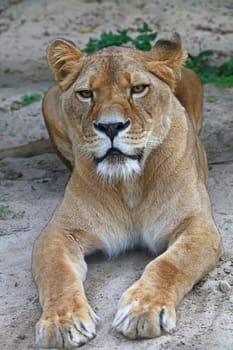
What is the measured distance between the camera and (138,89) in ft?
12.6

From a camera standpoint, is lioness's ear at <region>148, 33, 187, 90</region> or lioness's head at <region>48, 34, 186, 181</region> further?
lioness's ear at <region>148, 33, 187, 90</region>

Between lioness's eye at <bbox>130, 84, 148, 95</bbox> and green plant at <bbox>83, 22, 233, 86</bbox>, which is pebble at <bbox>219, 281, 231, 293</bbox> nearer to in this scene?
lioness's eye at <bbox>130, 84, 148, 95</bbox>

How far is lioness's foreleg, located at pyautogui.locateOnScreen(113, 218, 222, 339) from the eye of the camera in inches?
132

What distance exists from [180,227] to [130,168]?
364 mm

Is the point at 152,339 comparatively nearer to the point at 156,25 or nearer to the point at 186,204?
the point at 186,204

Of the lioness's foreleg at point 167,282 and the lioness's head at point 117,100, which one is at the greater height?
the lioness's head at point 117,100

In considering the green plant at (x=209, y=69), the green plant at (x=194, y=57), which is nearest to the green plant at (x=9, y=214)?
the green plant at (x=194, y=57)

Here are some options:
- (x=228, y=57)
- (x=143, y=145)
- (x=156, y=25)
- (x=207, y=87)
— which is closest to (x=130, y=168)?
(x=143, y=145)

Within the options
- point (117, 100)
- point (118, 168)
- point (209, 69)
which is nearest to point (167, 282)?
point (118, 168)

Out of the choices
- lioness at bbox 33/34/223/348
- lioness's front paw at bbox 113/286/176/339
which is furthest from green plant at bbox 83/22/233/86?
lioness's front paw at bbox 113/286/176/339

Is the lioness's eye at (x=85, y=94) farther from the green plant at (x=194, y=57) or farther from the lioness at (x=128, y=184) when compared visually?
the green plant at (x=194, y=57)

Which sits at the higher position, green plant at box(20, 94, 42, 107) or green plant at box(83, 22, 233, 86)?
green plant at box(83, 22, 233, 86)

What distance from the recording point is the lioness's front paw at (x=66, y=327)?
11.0 ft

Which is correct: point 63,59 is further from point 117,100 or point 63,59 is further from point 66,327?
point 66,327
